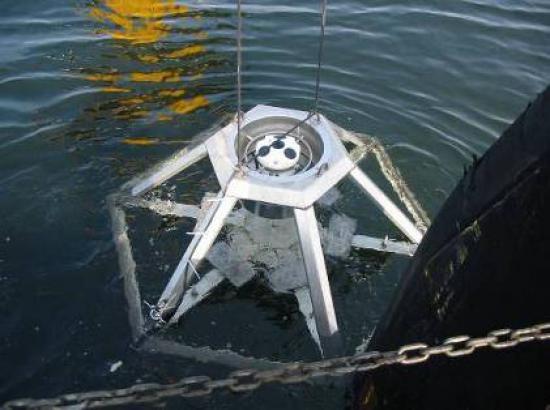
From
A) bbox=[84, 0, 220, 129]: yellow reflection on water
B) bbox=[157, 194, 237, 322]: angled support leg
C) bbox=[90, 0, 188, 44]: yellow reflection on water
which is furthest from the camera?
bbox=[90, 0, 188, 44]: yellow reflection on water

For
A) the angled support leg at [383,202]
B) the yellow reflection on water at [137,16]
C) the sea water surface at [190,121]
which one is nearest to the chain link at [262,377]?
the sea water surface at [190,121]

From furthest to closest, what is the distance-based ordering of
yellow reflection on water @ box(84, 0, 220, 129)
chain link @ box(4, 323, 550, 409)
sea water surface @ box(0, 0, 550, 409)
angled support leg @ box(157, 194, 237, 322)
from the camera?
yellow reflection on water @ box(84, 0, 220, 129)
sea water surface @ box(0, 0, 550, 409)
angled support leg @ box(157, 194, 237, 322)
chain link @ box(4, 323, 550, 409)

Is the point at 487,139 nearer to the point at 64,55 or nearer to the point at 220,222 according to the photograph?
the point at 220,222

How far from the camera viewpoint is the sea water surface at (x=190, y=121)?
5984mm

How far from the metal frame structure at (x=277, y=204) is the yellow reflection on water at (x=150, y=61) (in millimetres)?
3374

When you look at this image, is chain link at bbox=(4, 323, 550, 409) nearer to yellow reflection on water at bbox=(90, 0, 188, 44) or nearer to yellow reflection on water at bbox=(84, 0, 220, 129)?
yellow reflection on water at bbox=(84, 0, 220, 129)

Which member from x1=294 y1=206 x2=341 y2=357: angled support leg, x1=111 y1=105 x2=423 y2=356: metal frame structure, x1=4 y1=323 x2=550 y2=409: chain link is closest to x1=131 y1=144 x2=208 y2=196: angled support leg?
x1=111 y1=105 x2=423 y2=356: metal frame structure

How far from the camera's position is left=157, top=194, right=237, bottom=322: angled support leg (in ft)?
17.5

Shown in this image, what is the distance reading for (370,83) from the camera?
10.5m

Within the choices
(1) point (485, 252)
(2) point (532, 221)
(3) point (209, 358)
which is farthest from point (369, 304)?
(2) point (532, 221)

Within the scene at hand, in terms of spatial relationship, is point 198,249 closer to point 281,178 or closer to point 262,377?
point 281,178

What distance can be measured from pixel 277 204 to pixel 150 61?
6874 millimetres

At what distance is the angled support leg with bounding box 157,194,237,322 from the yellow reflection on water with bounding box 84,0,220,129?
379 centimetres

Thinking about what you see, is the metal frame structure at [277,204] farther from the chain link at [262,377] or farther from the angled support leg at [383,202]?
the chain link at [262,377]
